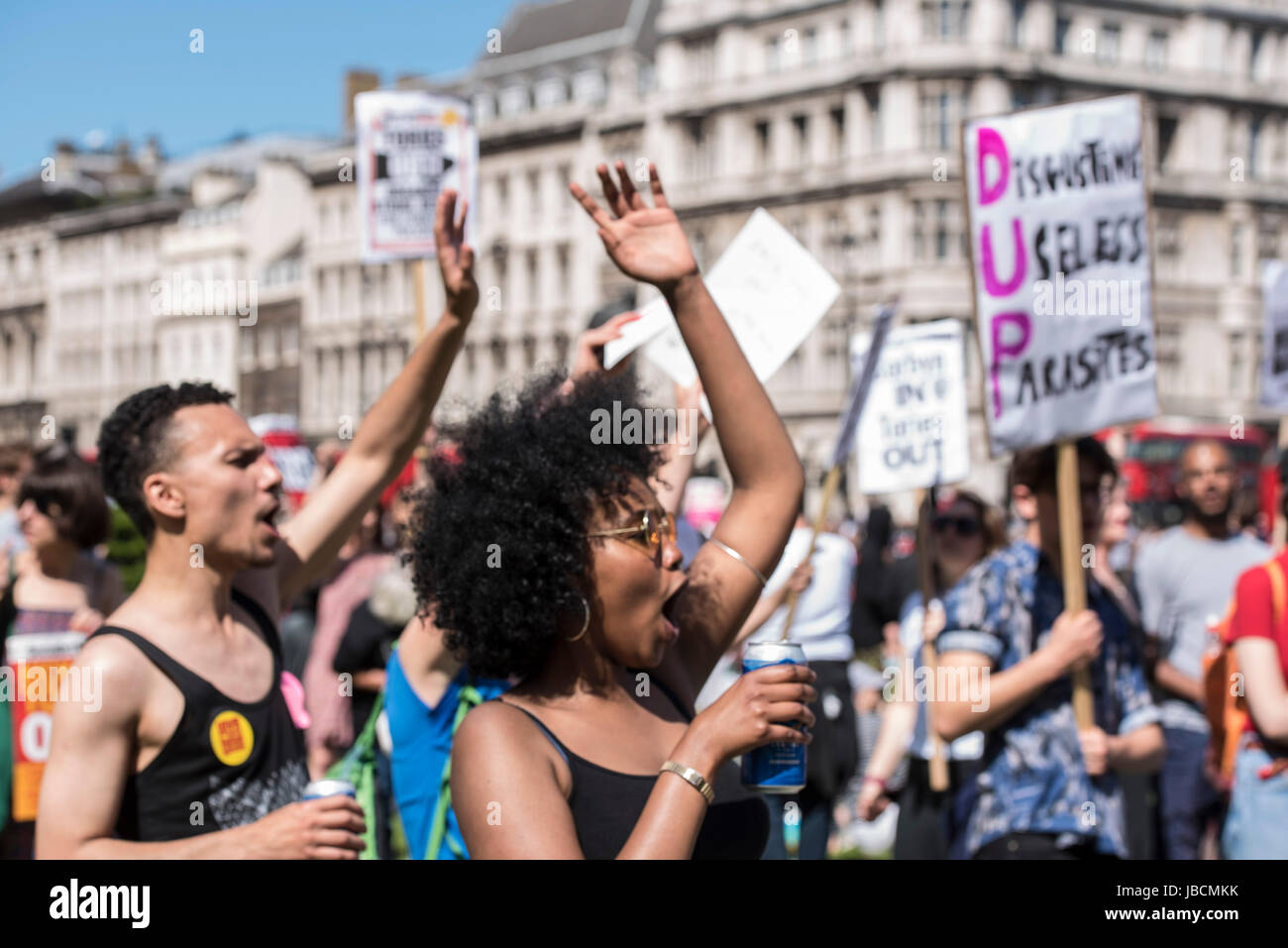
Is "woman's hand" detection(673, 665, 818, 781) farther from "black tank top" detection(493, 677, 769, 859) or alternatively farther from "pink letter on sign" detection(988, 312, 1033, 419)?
"pink letter on sign" detection(988, 312, 1033, 419)

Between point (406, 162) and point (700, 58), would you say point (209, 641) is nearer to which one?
point (406, 162)

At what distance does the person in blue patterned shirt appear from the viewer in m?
4.02

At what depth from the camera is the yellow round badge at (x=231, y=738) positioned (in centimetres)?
293

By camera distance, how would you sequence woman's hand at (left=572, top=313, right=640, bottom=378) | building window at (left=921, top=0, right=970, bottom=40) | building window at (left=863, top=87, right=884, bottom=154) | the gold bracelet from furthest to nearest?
building window at (left=863, top=87, right=884, bottom=154) < building window at (left=921, top=0, right=970, bottom=40) < woman's hand at (left=572, top=313, right=640, bottom=378) < the gold bracelet

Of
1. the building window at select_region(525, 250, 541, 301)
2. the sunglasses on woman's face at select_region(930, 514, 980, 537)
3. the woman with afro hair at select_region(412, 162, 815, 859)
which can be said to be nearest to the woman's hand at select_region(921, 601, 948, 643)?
the sunglasses on woman's face at select_region(930, 514, 980, 537)

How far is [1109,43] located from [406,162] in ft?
144

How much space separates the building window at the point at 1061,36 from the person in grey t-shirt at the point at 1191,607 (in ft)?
140

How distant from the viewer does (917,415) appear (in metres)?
7.91

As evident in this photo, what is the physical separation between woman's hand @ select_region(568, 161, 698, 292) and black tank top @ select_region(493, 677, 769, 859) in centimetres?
85

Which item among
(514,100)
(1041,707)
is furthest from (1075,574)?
(514,100)

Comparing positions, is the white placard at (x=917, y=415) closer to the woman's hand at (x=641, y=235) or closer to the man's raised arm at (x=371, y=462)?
the man's raised arm at (x=371, y=462)

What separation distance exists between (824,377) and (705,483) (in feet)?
118

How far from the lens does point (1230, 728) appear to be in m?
4.99
